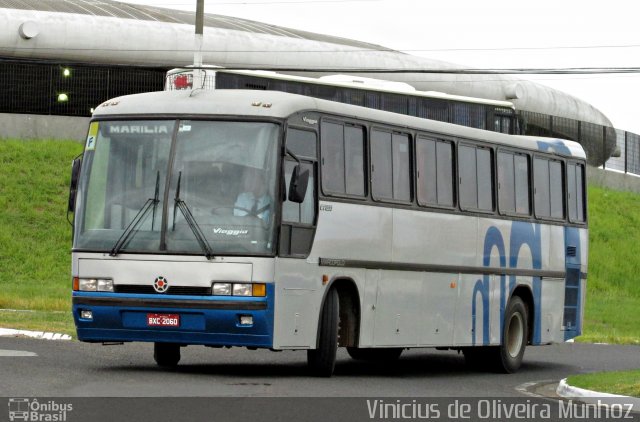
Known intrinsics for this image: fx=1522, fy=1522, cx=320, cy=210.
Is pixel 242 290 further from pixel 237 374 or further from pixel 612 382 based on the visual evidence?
pixel 612 382

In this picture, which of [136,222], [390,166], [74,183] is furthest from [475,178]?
[74,183]

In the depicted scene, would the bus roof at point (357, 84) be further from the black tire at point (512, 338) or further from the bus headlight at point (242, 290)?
the bus headlight at point (242, 290)

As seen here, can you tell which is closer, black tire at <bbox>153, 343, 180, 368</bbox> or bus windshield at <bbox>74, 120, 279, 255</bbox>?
bus windshield at <bbox>74, 120, 279, 255</bbox>

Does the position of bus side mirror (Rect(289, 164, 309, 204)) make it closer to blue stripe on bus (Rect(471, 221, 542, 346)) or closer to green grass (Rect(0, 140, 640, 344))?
blue stripe on bus (Rect(471, 221, 542, 346))

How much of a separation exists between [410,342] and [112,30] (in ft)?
121

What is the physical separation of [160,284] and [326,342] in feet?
6.70

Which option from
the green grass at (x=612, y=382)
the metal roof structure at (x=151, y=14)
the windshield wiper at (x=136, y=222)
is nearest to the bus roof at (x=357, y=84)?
the metal roof structure at (x=151, y=14)

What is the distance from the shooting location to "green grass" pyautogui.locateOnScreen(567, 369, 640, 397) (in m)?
16.1

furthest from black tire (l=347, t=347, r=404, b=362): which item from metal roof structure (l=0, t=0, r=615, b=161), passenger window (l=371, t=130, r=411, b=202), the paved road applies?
metal roof structure (l=0, t=0, r=615, b=161)

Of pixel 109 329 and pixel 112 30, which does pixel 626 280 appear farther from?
pixel 109 329

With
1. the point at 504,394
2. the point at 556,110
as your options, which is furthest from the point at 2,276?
the point at 556,110

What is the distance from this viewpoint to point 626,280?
165 ft

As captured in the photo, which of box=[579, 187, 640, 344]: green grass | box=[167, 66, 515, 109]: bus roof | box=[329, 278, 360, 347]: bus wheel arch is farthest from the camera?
box=[579, 187, 640, 344]: green grass

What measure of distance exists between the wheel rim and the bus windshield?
6592 mm
